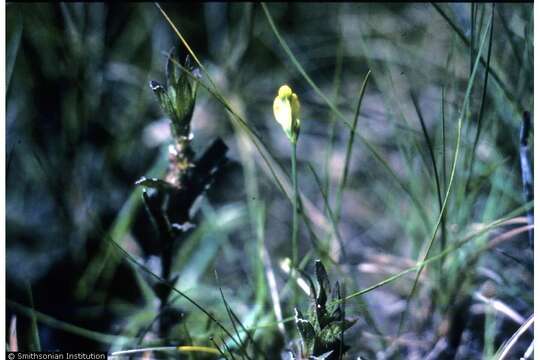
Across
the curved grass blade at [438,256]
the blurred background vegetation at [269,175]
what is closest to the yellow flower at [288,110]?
the blurred background vegetation at [269,175]

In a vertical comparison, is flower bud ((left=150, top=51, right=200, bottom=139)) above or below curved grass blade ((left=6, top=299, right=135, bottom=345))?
above

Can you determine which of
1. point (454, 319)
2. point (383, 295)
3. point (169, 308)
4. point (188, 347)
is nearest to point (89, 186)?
point (169, 308)

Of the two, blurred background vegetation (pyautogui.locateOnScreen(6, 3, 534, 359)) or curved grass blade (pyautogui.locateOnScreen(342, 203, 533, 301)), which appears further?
blurred background vegetation (pyautogui.locateOnScreen(6, 3, 534, 359))

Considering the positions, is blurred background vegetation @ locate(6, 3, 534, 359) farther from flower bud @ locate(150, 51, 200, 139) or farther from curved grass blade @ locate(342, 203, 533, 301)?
flower bud @ locate(150, 51, 200, 139)

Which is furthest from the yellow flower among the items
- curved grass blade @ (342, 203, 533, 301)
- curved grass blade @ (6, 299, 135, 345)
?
curved grass blade @ (6, 299, 135, 345)

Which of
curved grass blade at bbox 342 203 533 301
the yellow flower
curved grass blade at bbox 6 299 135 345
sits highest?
the yellow flower

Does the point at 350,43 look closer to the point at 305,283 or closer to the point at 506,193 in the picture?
Result: the point at 506,193

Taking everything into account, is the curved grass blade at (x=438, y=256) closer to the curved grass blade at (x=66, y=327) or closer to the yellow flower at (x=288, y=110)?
the yellow flower at (x=288, y=110)

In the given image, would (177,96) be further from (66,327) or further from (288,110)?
(66,327)

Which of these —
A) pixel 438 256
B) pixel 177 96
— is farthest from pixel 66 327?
pixel 438 256
